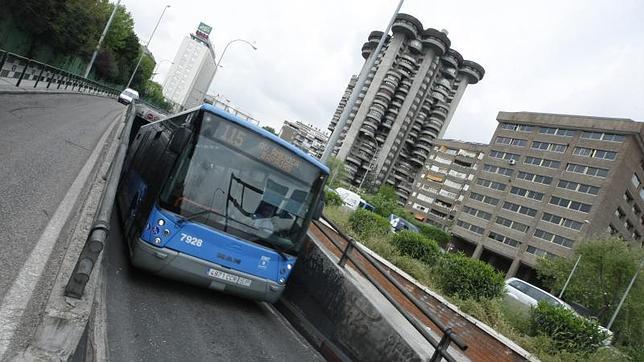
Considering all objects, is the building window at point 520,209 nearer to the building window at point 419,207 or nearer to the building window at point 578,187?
the building window at point 578,187

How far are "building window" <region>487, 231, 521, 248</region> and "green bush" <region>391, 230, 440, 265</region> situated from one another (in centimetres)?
5970

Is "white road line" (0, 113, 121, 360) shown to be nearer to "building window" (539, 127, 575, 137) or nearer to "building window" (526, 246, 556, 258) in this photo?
"building window" (526, 246, 556, 258)

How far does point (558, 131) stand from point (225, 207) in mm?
73791

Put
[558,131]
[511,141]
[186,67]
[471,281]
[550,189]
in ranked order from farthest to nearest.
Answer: [186,67], [511,141], [558,131], [550,189], [471,281]

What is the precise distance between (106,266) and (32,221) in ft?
3.38

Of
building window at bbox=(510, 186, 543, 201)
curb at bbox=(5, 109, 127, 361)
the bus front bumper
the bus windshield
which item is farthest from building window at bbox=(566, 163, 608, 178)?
curb at bbox=(5, 109, 127, 361)

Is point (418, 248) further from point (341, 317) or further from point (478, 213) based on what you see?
point (478, 213)

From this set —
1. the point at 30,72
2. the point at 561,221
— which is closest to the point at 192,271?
the point at 30,72

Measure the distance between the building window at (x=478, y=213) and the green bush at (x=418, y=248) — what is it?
64465mm

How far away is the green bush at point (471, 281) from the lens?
10797 millimetres

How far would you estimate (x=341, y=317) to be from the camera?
6578 millimetres

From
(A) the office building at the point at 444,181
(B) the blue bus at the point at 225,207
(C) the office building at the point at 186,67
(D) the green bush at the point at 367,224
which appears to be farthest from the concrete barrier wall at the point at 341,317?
(C) the office building at the point at 186,67

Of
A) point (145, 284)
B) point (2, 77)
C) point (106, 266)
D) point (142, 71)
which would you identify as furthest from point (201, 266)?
point (142, 71)

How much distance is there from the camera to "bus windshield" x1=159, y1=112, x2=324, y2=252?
5883 mm
